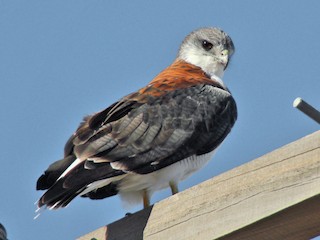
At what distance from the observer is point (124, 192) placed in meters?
4.28

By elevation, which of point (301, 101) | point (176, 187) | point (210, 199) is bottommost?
point (176, 187)

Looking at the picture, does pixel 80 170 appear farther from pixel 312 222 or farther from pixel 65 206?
pixel 312 222

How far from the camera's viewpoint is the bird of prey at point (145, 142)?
3670 mm

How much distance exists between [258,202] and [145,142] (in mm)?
1717

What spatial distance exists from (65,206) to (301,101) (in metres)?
1.42

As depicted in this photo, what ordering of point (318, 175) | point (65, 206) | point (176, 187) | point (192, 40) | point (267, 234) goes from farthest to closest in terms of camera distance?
point (192, 40)
point (176, 187)
point (65, 206)
point (267, 234)
point (318, 175)

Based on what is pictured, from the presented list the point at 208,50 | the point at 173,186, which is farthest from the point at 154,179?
the point at 208,50

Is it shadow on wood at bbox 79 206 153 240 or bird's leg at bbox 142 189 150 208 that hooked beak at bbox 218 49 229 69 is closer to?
bird's leg at bbox 142 189 150 208

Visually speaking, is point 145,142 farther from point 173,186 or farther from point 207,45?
point 207,45

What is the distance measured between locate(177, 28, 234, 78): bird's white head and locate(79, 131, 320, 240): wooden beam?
3.01 meters

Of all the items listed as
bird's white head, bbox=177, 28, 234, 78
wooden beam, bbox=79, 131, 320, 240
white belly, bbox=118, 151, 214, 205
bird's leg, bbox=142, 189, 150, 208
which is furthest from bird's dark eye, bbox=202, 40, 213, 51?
wooden beam, bbox=79, 131, 320, 240

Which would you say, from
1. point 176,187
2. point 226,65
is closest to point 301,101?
point 176,187

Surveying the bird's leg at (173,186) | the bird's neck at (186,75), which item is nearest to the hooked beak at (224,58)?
the bird's neck at (186,75)

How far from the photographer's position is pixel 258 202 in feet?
8.23
